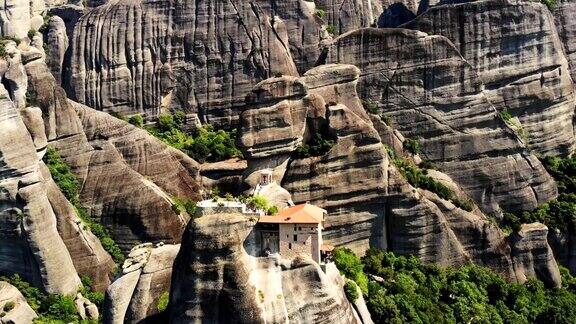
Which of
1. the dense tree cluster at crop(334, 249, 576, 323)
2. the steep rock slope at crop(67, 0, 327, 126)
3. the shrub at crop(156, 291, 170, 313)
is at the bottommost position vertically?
the dense tree cluster at crop(334, 249, 576, 323)

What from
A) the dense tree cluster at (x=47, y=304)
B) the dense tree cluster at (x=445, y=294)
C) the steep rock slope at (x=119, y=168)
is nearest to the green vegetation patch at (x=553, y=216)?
the dense tree cluster at (x=445, y=294)

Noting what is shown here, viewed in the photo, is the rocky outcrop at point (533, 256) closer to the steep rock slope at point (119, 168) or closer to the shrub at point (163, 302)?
the steep rock slope at point (119, 168)

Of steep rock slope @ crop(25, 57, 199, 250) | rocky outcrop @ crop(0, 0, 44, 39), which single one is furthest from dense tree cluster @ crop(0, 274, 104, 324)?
rocky outcrop @ crop(0, 0, 44, 39)

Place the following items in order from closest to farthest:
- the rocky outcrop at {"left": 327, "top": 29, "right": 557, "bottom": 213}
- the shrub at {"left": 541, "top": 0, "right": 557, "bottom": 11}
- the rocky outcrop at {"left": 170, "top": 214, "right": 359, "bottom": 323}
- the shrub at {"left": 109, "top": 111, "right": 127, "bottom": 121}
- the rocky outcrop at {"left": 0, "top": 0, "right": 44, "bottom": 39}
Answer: the rocky outcrop at {"left": 170, "top": 214, "right": 359, "bottom": 323}, the rocky outcrop at {"left": 327, "top": 29, "right": 557, "bottom": 213}, the shrub at {"left": 541, "top": 0, "right": 557, "bottom": 11}, the shrub at {"left": 109, "top": 111, "right": 127, "bottom": 121}, the rocky outcrop at {"left": 0, "top": 0, "right": 44, "bottom": 39}

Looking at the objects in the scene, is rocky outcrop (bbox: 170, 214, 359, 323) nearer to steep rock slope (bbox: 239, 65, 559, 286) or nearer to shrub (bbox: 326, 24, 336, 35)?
steep rock slope (bbox: 239, 65, 559, 286)

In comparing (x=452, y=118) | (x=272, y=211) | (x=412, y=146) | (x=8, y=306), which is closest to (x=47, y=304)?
(x=8, y=306)

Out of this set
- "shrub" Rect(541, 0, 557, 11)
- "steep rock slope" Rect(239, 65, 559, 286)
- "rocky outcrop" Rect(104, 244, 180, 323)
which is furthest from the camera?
"shrub" Rect(541, 0, 557, 11)

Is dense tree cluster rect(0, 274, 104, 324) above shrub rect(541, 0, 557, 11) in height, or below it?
below
